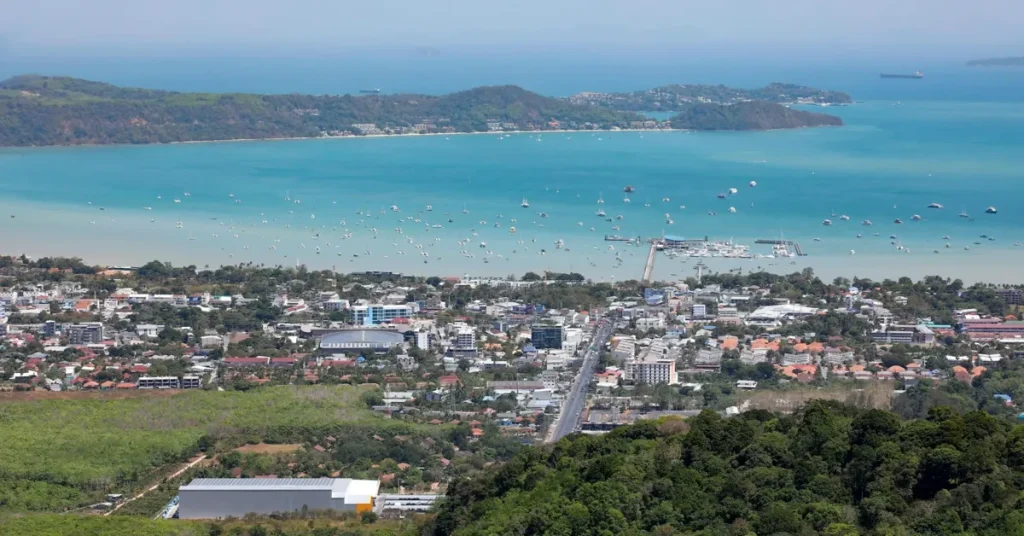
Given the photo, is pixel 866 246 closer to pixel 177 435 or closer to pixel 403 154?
pixel 177 435

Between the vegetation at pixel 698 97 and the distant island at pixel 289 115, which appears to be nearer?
the distant island at pixel 289 115

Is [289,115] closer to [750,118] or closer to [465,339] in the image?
[750,118]

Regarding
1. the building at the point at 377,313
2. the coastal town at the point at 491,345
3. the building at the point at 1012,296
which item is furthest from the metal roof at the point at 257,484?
the building at the point at 1012,296

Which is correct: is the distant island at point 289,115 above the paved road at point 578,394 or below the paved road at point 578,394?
above

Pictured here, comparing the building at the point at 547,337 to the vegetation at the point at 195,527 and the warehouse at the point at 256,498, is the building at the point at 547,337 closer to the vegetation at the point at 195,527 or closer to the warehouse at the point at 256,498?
the warehouse at the point at 256,498

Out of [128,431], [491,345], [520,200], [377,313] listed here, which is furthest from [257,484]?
[520,200]
